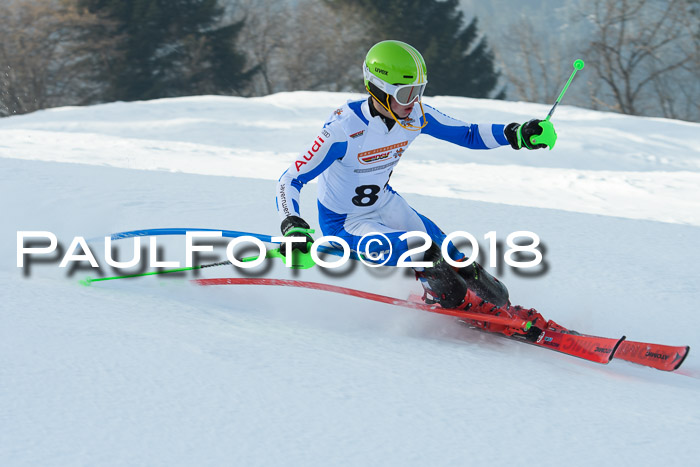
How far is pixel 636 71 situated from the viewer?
2602cm

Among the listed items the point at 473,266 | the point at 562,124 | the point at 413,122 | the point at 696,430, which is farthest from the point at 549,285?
the point at 562,124

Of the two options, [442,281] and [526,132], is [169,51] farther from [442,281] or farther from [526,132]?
[442,281]

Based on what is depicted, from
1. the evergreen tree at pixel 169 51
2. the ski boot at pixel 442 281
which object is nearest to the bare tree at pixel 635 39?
the evergreen tree at pixel 169 51

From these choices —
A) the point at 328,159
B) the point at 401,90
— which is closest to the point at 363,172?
the point at 328,159

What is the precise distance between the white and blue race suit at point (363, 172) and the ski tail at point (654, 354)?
0.95 meters

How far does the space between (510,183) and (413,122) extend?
4.48 meters

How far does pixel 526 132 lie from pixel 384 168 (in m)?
0.77

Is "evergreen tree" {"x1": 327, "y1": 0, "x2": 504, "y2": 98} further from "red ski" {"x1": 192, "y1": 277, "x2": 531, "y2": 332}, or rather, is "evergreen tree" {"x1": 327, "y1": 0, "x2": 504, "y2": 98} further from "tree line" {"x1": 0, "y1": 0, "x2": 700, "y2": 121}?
"red ski" {"x1": 192, "y1": 277, "x2": 531, "y2": 332}

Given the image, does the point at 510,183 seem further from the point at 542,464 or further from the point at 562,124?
the point at 542,464

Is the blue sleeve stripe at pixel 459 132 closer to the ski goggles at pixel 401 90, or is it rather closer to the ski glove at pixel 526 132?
the ski glove at pixel 526 132

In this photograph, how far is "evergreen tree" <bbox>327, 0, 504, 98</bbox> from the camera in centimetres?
2741

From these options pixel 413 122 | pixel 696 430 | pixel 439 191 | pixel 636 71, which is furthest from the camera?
pixel 636 71

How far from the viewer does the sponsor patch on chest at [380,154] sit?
3.71 meters

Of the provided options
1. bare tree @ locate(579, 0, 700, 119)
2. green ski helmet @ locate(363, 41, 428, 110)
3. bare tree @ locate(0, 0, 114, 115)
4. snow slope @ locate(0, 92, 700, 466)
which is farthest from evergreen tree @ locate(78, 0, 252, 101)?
green ski helmet @ locate(363, 41, 428, 110)
